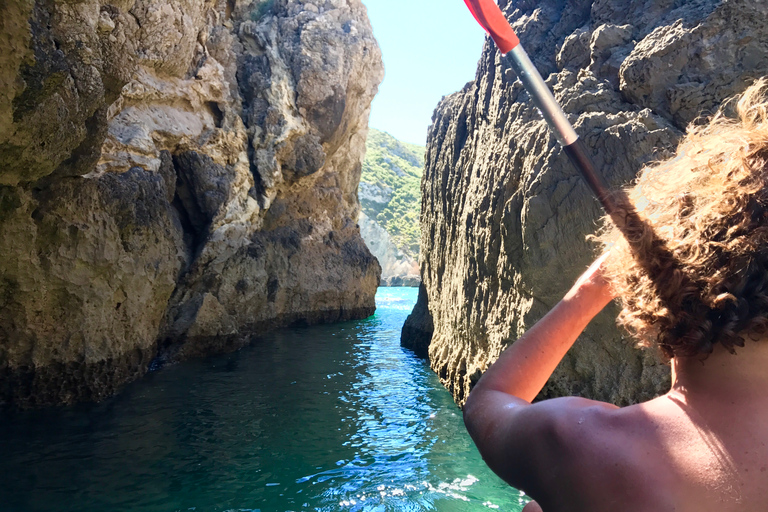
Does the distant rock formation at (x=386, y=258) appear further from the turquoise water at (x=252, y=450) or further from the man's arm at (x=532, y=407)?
the man's arm at (x=532, y=407)

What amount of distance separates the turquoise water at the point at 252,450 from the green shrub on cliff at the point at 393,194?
181 ft

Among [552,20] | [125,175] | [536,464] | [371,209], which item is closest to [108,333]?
[125,175]

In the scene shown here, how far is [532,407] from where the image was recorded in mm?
948

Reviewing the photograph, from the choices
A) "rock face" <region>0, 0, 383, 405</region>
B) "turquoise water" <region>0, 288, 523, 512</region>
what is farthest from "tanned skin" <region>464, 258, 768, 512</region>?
"rock face" <region>0, 0, 383, 405</region>

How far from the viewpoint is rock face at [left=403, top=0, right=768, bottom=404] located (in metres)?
4.49

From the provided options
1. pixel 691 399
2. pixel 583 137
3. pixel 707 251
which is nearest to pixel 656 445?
pixel 691 399

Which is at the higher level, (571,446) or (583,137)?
(583,137)

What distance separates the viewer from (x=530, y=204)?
17.2ft

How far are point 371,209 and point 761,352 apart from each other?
76.4m

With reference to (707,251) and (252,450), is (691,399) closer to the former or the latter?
(707,251)

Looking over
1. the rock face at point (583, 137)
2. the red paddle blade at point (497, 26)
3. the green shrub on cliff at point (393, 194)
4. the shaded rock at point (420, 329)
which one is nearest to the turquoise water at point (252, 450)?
the rock face at point (583, 137)

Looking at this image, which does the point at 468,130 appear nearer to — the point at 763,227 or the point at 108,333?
the point at 108,333

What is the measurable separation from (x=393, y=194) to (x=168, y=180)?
7304cm

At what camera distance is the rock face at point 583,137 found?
14.7 ft
